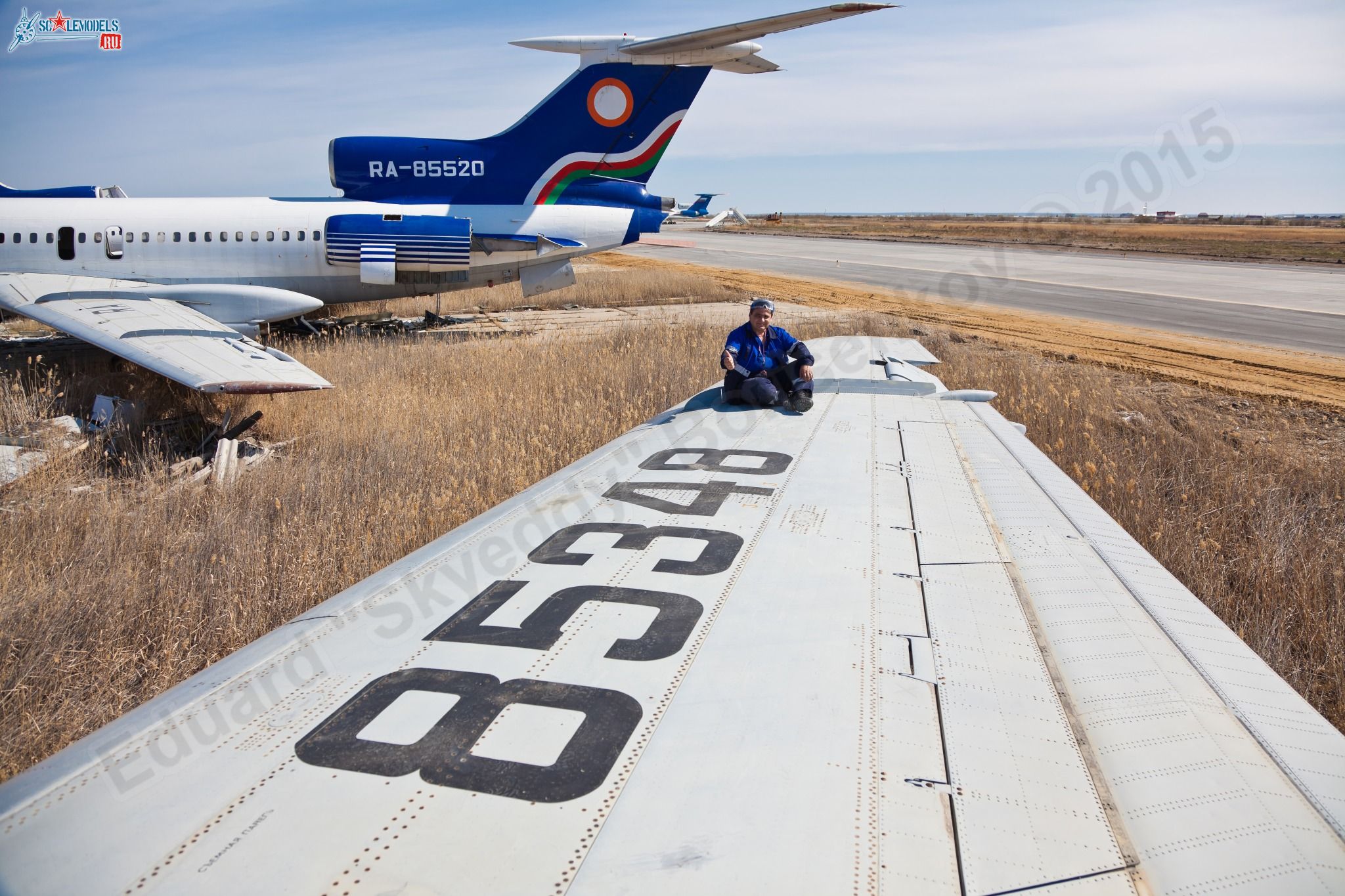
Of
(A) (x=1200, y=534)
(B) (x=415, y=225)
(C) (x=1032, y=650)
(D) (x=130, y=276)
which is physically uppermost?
(B) (x=415, y=225)

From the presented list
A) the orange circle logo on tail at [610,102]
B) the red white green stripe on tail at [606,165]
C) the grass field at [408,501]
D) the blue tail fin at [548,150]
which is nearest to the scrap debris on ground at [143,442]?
the grass field at [408,501]

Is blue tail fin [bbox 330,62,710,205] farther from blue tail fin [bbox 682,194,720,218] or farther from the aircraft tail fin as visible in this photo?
blue tail fin [bbox 682,194,720,218]

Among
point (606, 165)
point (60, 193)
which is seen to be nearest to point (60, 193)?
point (60, 193)

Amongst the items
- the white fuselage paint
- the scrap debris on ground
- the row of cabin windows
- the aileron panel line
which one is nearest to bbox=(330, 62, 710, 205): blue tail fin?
the white fuselage paint

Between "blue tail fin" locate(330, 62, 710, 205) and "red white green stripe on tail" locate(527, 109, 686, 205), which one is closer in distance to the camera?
"blue tail fin" locate(330, 62, 710, 205)

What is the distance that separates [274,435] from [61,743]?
515 centimetres

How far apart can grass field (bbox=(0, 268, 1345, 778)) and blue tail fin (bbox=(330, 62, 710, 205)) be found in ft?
16.2

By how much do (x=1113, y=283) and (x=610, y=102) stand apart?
828 inches

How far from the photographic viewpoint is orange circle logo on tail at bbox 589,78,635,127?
14.4 metres

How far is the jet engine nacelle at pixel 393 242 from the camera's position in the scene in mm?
13711

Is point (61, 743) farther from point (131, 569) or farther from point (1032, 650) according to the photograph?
point (1032, 650)

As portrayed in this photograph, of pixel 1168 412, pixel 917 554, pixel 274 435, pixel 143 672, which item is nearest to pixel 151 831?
pixel 143 672

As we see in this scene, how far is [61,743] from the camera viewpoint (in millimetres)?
3219

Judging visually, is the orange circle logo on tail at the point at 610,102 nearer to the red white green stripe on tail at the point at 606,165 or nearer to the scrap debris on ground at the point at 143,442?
the red white green stripe on tail at the point at 606,165
